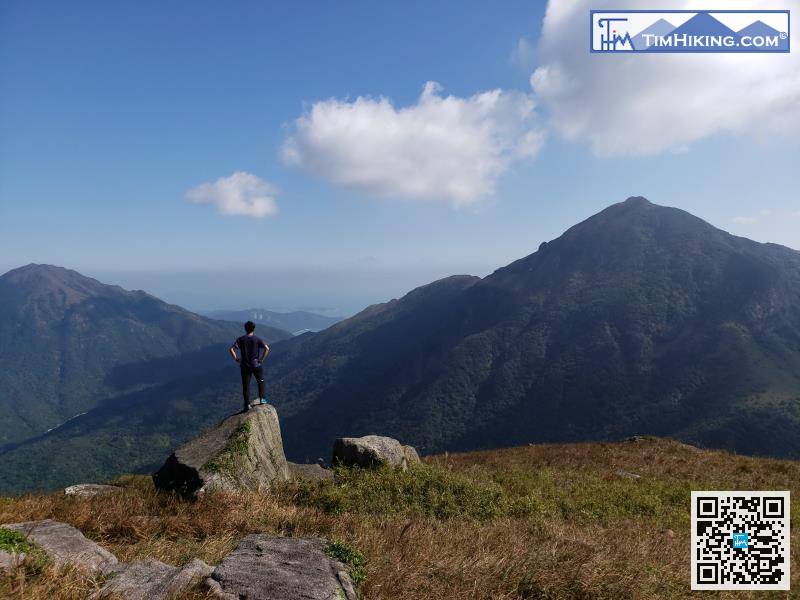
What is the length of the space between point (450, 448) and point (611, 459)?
13941 centimetres

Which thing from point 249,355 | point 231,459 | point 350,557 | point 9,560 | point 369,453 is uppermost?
point 249,355

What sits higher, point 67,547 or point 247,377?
point 247,377

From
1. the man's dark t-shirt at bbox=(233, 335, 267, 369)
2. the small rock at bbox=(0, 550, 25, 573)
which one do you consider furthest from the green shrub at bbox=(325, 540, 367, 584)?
the man's dark t-shirt at bbox=(233, 335, 267, 369)

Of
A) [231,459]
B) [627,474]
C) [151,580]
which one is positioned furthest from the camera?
[627,474]

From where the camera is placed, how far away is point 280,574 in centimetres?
504

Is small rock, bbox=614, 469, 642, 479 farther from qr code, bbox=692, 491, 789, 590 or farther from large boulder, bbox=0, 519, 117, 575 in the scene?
large boulder, bbox=0, 519, 117, 575

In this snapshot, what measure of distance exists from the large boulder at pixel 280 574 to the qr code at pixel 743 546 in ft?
19.0

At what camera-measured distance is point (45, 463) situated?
192000mm

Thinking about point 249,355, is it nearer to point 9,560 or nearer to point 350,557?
point 350,557

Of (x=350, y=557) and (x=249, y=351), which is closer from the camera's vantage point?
(x=350, y=557)

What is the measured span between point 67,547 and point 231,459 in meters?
6.10

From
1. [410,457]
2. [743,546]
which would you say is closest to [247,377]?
[410,457]

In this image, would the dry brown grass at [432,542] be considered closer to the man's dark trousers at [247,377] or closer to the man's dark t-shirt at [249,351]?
the man's dark trousers at [247,377]

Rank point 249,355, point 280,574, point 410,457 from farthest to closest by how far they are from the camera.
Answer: point 410,457 < point 249,355 < point 280,574
